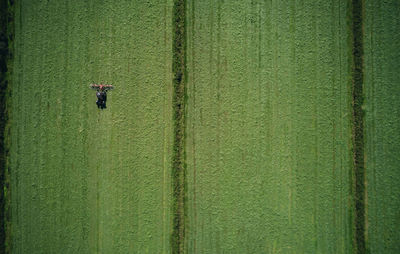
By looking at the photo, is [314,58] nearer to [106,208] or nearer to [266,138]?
[266,138]

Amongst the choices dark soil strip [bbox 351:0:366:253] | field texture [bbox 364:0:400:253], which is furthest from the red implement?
field texture [bbox 364:0:400:253]

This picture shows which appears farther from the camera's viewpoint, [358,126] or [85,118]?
[85,118]

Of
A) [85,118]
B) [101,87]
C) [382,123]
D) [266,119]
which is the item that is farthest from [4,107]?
[382,123]

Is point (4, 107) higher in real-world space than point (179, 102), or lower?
lower

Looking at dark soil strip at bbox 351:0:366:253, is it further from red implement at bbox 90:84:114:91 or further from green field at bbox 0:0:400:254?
red implement at bbox 90:84:114:91

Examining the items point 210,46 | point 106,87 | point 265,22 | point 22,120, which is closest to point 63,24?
point 106,87

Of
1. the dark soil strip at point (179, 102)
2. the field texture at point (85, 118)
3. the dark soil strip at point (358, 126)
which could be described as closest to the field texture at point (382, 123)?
the dark soil strip at point (358, 126)

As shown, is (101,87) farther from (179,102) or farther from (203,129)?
(203,129)
